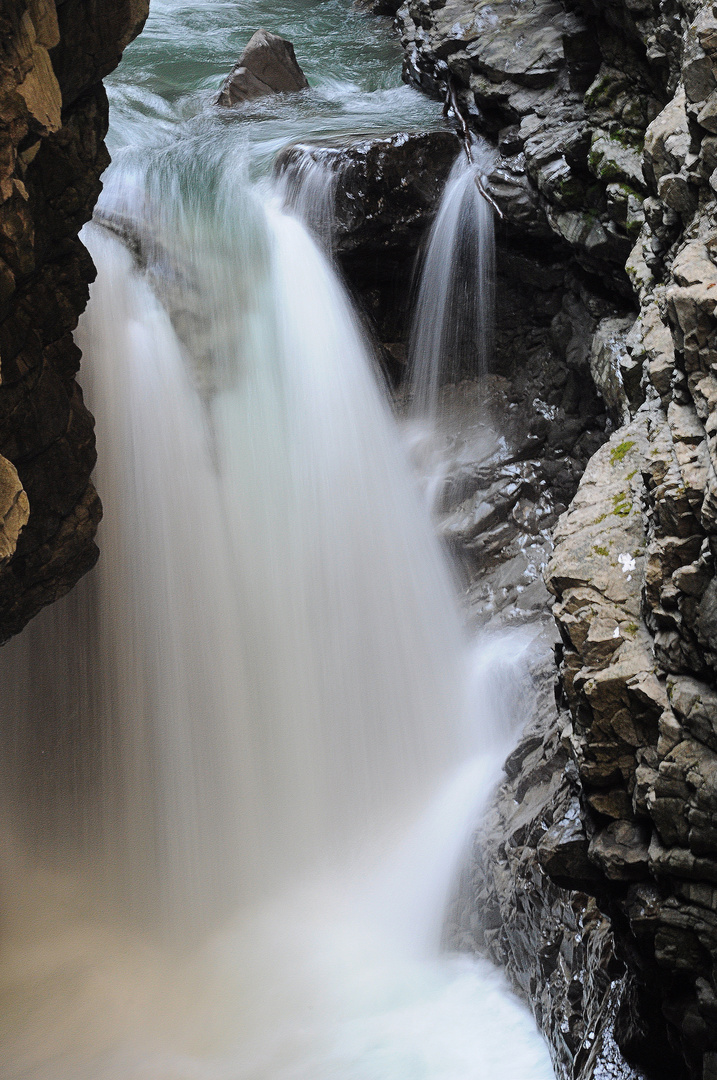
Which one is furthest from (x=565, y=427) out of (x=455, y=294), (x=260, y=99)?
(x=260, y=99)

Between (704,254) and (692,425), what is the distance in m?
0.82

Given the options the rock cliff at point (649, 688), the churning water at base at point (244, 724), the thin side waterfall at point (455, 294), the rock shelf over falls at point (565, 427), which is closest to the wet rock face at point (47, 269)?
the rock shelf over falls at point (565, 427)

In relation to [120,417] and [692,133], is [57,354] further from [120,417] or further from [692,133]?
[692,133]

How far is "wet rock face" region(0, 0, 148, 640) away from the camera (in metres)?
4.00

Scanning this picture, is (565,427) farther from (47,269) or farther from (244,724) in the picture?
(47,269)

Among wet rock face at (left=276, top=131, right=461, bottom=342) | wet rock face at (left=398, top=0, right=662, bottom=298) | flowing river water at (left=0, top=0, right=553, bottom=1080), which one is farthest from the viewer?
wet rock face at (left=276, top=131, right=461, bottom=342)

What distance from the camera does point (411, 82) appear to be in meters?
12.5

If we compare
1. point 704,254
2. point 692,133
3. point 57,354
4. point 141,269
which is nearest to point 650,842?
point 704,254

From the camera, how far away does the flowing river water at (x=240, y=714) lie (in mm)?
5746

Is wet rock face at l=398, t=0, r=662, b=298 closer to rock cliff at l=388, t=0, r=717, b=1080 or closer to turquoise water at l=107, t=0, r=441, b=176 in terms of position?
rock cliff at l=388, t=0, r=717, b=1080

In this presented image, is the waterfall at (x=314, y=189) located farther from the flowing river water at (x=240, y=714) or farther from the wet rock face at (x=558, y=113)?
the wet rock face at (x=558, y=113)

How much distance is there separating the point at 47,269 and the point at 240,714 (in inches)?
157

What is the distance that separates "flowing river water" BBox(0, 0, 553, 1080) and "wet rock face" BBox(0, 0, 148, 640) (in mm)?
1676

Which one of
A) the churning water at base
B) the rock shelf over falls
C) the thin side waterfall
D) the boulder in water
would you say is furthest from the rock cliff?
the boulder in water
